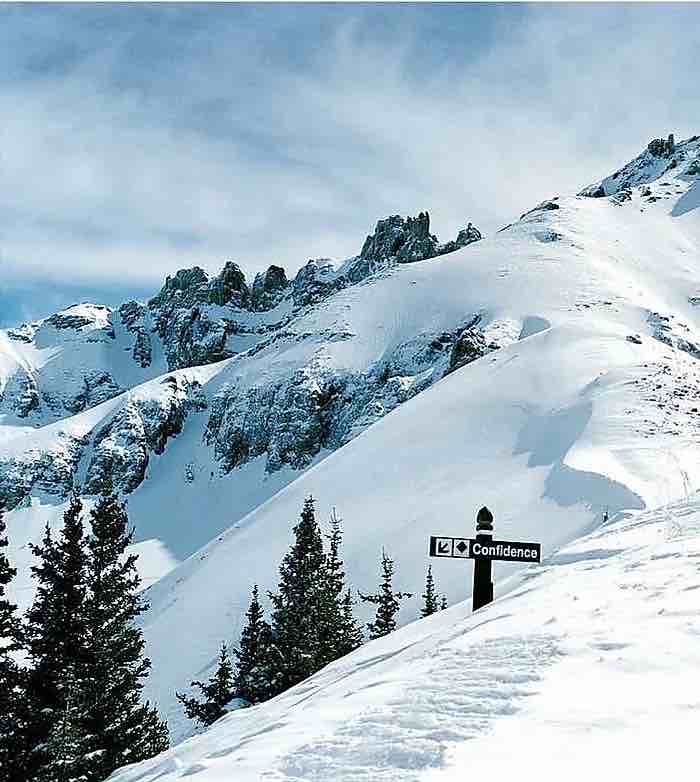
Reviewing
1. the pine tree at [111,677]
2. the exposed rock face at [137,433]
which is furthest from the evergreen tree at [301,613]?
the exposed rock face at [137,433]

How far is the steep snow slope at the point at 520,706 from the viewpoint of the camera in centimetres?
351

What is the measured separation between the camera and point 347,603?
84.4 feet

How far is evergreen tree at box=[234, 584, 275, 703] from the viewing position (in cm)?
2094

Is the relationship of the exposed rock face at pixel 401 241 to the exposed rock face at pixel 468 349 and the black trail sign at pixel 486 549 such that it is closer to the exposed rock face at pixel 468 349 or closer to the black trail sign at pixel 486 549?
the exposed rock face at pixel 468 349

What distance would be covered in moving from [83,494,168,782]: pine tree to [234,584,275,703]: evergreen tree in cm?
514

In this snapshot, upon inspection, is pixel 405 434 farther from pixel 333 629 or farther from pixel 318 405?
pixel 318 405

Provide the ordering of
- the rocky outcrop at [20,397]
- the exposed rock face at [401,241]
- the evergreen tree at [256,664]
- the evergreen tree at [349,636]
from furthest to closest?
the rocky outcrop at [20,397] → the exposed rock face at [401,241] → the evergreen tree at [349,636] → the evergreen tree at [256,664]

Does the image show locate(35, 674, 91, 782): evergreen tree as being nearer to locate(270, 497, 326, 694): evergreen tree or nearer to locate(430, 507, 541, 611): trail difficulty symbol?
locate(430, 507, 541, 611): trail difficulty symbol

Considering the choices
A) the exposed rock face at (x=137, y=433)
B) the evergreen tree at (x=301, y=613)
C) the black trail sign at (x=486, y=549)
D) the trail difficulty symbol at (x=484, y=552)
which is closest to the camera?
the trail difficulty symbol at (x=484, y=552)

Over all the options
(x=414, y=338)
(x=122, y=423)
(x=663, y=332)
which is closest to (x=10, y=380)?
(x=122, y=423)

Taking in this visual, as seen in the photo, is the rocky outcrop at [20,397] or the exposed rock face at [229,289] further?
the exposed rock face at [229,289]

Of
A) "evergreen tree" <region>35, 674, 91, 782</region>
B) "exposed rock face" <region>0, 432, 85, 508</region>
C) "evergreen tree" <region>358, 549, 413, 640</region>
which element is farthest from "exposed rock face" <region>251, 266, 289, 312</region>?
"evergreen tree" <region>35, 674, 91, 782</region>

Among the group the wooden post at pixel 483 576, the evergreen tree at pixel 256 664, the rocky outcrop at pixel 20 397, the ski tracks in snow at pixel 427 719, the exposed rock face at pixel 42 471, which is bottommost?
the evergreen tree at pixel 256 664

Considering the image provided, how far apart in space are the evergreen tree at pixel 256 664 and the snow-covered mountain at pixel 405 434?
5038 millimetres
